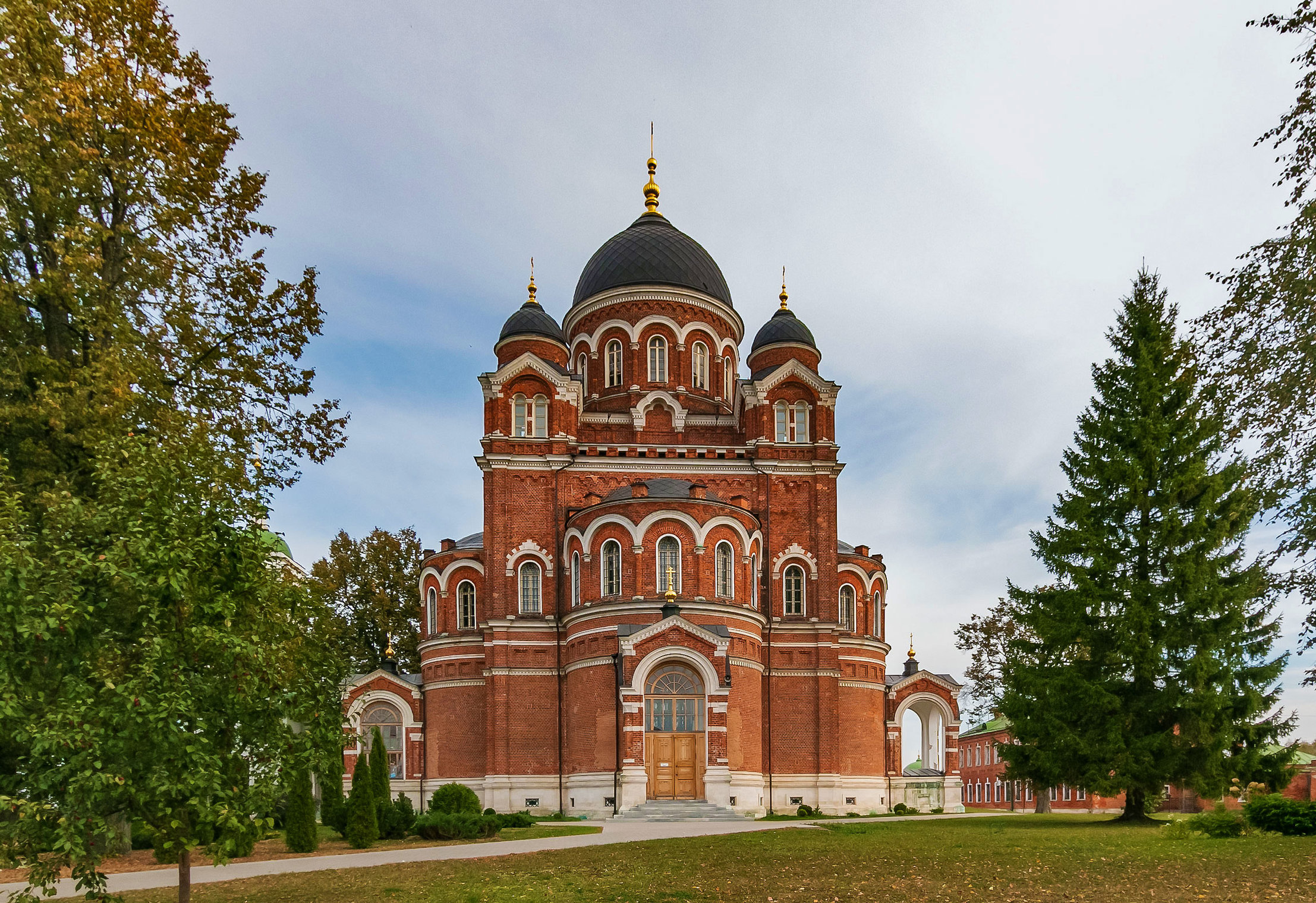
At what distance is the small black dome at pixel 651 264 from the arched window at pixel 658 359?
2092 mm

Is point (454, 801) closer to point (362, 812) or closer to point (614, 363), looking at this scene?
point (362, 812)

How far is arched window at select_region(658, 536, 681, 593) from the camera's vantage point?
1179 inches

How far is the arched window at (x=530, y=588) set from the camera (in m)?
32.0

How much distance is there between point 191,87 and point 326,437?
6296 millimetres

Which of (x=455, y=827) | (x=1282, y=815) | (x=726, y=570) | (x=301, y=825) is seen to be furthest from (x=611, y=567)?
(x=1282, y=815)

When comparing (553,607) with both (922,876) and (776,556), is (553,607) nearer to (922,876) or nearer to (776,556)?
(776,556)

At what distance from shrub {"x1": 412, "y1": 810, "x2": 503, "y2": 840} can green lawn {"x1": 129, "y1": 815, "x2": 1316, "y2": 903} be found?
179 inches

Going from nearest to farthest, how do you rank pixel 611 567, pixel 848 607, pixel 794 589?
pixel 611 567, pixel 794 589, pixel 848 607

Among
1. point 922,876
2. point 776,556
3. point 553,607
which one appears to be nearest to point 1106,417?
point 776,556

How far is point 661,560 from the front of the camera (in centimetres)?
3017

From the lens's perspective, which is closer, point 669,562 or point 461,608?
point 669,562

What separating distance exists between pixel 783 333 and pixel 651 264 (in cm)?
565

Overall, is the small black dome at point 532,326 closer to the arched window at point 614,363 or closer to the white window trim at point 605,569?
A: the arched window at point 614,363

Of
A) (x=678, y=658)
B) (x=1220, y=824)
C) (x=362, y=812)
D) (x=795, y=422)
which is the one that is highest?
(x=795, y=422)
